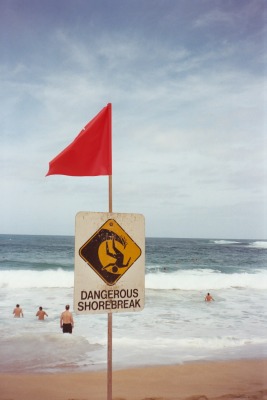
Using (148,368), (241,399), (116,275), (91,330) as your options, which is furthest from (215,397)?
(91,330)

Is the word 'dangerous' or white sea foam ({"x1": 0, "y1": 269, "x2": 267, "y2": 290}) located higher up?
the word 'dangerous'

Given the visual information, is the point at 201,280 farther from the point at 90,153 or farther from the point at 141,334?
the point at 90,153

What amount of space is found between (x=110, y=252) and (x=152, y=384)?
627 centimetres

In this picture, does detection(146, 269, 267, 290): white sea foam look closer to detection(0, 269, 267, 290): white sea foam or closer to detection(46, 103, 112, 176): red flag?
detection(0, 269, 267, 290): white sea foam

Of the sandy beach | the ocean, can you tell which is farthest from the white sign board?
the ocean

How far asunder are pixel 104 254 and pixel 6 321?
45.9 feet

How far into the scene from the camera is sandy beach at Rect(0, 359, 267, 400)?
7797 mm

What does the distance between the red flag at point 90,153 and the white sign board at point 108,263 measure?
819mm

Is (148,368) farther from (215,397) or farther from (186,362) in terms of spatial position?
(215,397)

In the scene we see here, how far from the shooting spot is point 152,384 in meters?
8.66

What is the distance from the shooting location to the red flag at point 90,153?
419 cm

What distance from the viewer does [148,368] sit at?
9766 millimetres

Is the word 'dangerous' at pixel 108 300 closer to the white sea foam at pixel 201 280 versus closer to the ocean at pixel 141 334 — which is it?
the ocean at pixel 141 334

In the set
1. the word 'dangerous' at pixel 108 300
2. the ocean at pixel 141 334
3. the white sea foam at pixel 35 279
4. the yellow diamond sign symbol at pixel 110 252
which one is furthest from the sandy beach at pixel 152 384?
the white sea foam at pixel 35 279
